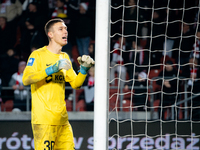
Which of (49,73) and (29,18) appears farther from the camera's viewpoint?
(29,18)

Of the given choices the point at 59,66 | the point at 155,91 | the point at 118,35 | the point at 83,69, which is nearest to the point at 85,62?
the point at 83,69

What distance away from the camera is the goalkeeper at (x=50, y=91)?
267 cm

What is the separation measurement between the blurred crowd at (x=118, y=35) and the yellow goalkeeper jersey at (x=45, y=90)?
2247 millimetres

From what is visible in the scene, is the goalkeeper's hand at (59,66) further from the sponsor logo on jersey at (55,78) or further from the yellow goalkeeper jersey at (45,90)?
the sponsor logo on jersey at (55,78)

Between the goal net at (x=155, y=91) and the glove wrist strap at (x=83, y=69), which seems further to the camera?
the goal net at (x=155, y=91)

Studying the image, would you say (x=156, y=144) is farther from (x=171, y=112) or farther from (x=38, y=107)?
(x=38, y=107)

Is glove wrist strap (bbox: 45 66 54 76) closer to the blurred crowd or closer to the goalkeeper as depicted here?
the goalkeeper

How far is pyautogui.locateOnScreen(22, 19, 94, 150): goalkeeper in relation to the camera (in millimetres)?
2666

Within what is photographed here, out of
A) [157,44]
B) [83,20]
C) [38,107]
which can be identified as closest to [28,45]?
[83,20]

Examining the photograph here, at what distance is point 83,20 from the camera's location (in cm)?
574

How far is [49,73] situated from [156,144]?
257cm

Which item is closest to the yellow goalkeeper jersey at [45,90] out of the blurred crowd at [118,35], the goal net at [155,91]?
the goal net at [155,91]

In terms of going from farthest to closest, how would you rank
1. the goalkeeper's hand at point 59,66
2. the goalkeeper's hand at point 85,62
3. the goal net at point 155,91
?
the goal net at point 155,91
the goalkeeper's hand at point 85,62
the goalkeeper's hand at point 59,66

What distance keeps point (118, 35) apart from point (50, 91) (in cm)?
310
